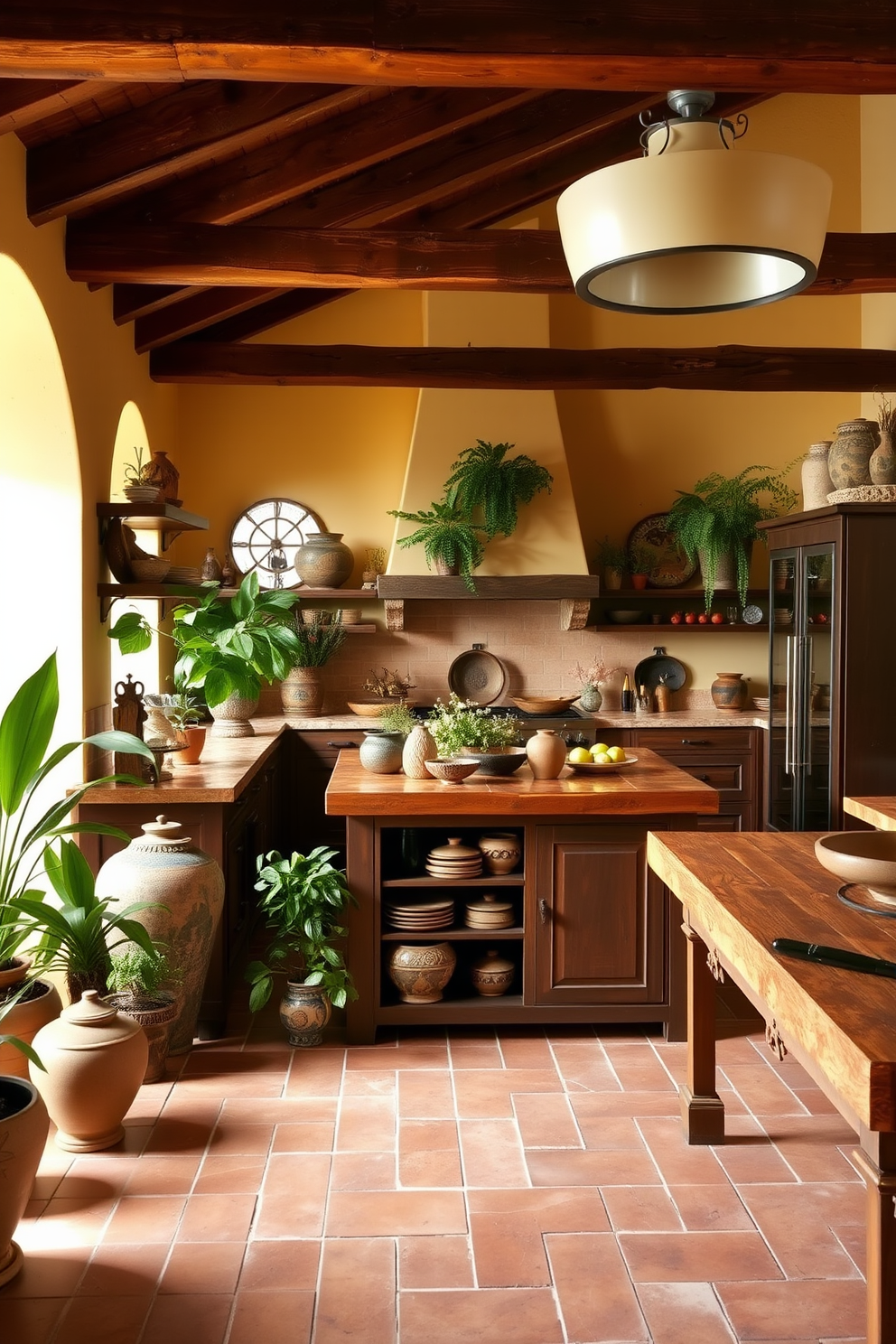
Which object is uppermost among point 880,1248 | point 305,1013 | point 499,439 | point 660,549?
point 499,439

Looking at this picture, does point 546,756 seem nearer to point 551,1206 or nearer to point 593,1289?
point 551,1206

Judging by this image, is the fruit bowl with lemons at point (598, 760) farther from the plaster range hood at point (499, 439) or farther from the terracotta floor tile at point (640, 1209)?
the plaster range hood at point (499, 439)

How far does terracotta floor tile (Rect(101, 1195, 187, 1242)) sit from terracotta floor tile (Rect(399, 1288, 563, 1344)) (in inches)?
26.3

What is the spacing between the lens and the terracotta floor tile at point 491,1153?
3.18m

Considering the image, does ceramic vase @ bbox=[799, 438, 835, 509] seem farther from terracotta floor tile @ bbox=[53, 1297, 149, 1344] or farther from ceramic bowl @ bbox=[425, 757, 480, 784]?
terracotta floor tile @ bbox=[53, 1297, 149, 1344]

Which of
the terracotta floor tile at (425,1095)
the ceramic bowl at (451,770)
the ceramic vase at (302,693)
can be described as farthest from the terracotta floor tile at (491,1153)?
the ceramic vase at (302,693)

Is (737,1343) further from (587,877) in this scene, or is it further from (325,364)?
(325,364)

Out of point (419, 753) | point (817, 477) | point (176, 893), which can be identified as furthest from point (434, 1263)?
point (817, 477)

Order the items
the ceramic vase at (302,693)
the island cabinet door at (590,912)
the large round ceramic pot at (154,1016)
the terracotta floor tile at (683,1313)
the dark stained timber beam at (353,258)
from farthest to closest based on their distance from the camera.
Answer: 1. the ceramic vase at (302,693)
2. the dark stained timber beam at (353,258)
3. the island cabinet door at (590,912)
4. the large round ceramic pot at (154,1016)
5. the terracotta floor tile at (683,1313)

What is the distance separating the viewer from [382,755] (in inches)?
179

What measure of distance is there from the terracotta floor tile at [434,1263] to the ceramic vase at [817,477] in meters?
3.94

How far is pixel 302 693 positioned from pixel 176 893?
308 cm

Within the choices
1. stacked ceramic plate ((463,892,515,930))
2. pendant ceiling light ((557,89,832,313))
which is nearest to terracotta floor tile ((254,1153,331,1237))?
stacked ceramic plate ((463,892,515,930))

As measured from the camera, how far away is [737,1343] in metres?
2.44
